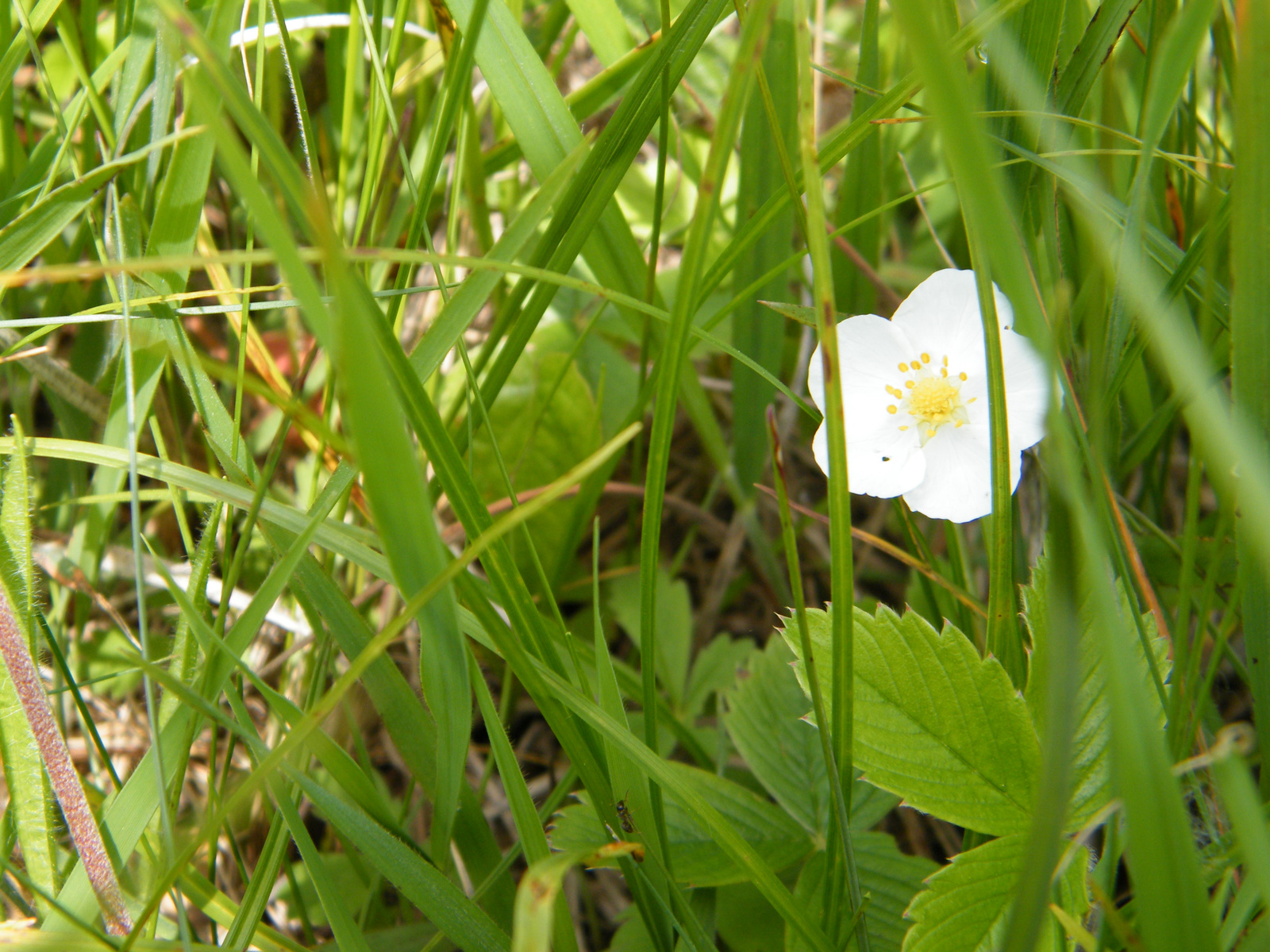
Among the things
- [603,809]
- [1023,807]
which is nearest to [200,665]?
[603,809]

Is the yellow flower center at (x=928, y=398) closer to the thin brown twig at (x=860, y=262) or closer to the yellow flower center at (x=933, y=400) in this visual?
the yellow flower center at (x=933, y=400)

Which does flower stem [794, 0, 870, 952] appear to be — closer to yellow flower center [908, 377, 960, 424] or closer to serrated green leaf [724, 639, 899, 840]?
serrated green leaf [724, 639, 899, 840]

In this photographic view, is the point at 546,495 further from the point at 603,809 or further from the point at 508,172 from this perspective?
the point at 508,172

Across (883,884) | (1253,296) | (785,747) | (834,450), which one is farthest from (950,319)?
(883,884)

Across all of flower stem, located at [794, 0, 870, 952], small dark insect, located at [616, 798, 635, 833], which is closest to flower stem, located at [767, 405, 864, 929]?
flower stem, located at [794, 0, 870, 952]

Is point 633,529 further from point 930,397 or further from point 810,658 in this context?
point 810,658

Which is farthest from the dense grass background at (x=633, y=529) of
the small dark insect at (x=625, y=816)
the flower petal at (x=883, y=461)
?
the flower petal at (x=883, y=461)
